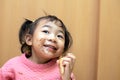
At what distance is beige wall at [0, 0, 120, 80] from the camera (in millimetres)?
1151

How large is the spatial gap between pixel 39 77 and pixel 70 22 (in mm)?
358

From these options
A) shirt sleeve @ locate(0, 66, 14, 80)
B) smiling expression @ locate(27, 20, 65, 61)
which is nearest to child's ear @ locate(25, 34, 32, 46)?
smiling expression @ locate(27, 20, 65, 61)

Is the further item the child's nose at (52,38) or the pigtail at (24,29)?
A: the pigtail at (24,29)

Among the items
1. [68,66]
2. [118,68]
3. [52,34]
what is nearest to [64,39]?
[52,34]

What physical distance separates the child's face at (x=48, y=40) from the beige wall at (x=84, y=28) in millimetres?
192

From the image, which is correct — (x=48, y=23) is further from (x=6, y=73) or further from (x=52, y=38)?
(x=6, y=73)

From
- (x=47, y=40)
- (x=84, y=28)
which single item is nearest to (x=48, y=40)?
(x=47, y=40)

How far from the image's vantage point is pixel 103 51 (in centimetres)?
116

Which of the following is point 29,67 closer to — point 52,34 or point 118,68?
point 52,34

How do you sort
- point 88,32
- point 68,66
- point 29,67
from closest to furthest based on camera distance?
point 68,66 → point 29,67 → point 88,32

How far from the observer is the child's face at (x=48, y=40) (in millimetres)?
1023

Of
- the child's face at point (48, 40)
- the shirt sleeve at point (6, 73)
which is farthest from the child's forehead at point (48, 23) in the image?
the shirt sleeve at point (6, 73)

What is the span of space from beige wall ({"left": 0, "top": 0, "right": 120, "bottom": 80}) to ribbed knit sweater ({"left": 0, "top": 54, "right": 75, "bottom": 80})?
0.70 ft

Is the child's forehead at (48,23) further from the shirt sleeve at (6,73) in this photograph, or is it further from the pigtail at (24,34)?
the shirt sleeve at (6,73)
